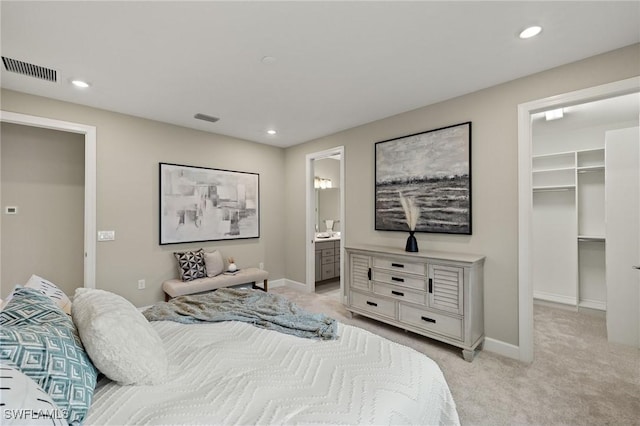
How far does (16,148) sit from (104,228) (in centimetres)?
147

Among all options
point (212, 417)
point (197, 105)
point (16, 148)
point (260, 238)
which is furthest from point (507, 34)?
point (16, 148)

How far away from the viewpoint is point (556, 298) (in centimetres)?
397

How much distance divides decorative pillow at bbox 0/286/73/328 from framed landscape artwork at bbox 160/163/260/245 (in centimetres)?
261

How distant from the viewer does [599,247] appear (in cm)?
374

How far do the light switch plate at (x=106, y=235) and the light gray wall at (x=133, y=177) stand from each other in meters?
0.04

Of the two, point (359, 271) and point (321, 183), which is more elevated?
point (321, 183)

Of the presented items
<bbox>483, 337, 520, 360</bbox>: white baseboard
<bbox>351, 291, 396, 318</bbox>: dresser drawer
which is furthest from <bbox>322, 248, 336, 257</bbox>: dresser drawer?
<bbox>483, 337, 520, 360</bbox>: white baseboard

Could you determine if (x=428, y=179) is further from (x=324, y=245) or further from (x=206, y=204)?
(x=206, y=204)

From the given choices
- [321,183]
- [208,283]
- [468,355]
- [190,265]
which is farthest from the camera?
[321,183]

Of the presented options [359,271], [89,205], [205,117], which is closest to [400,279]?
[359,271]

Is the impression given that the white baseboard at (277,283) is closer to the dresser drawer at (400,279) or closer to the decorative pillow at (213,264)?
the decorative pillow at (213,264)

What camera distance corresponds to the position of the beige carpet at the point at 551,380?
6.16 feet

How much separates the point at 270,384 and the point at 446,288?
6.89 ft

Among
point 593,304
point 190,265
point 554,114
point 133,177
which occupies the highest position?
point 554,114
